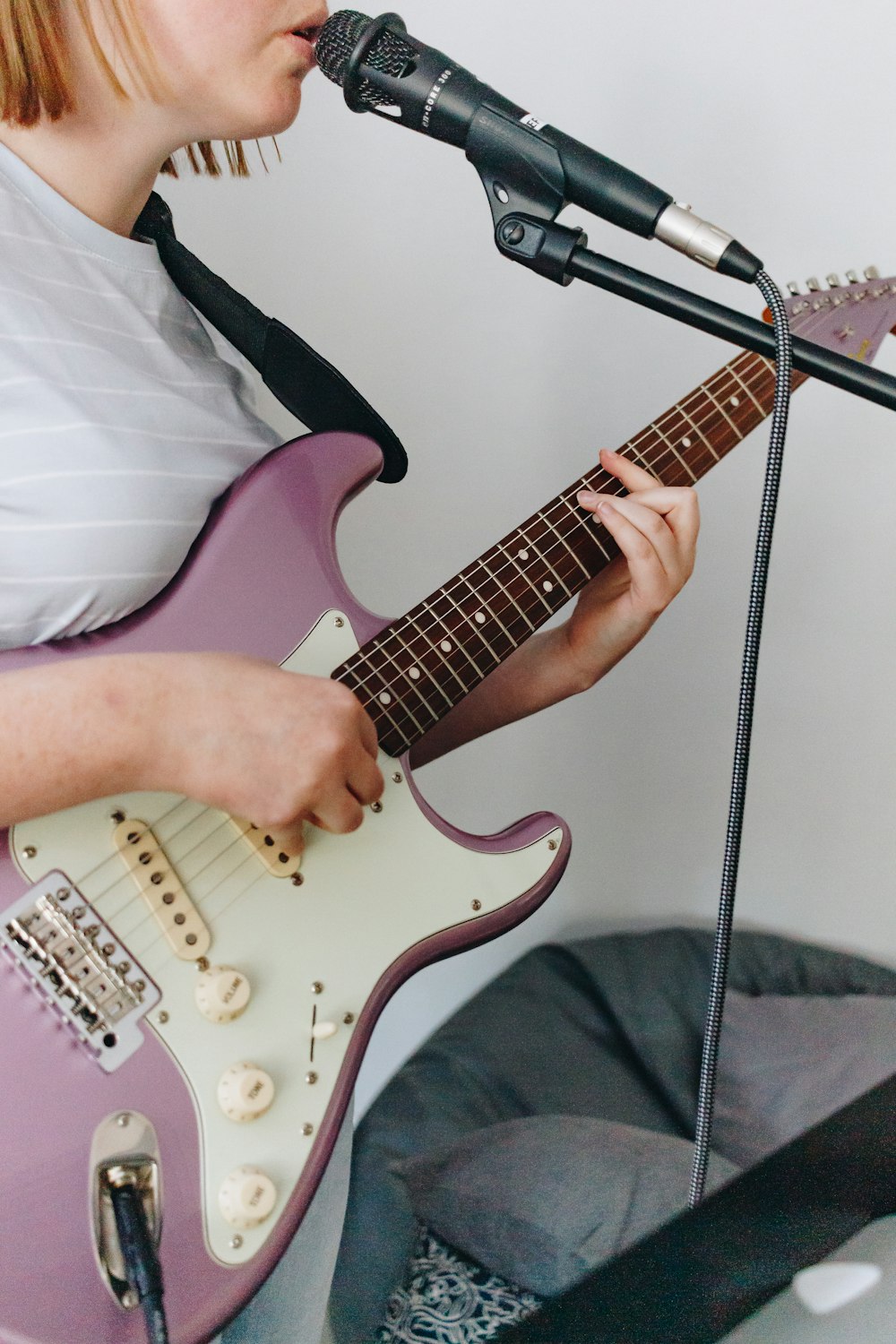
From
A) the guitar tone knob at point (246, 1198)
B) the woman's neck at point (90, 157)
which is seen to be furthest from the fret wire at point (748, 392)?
the guitar tone knob at point (246, 1198)

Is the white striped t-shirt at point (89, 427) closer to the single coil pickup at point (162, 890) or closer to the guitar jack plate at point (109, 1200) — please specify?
the single coil pickup at point (162, 890)

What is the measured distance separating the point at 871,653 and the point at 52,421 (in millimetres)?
1265

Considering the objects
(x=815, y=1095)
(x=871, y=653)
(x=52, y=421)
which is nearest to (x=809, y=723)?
(x=871, y=653)

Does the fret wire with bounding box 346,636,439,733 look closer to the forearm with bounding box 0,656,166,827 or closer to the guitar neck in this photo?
the guitar neck

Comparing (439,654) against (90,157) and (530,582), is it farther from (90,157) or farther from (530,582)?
(90,157)

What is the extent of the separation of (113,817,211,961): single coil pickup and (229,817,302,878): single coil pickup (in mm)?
52

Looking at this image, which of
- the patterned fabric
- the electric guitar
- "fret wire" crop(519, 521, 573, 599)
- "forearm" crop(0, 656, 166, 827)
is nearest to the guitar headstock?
the electric guitar

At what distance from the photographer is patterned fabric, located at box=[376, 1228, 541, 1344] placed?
1271 millimetres

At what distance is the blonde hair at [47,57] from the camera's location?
69cm

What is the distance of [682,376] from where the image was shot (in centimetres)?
145

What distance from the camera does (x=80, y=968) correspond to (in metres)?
0.65

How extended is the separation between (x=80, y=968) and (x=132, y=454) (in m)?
0.33

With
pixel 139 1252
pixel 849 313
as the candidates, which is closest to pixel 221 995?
pixel 139 1252

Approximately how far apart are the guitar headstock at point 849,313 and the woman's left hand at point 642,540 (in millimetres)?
181
